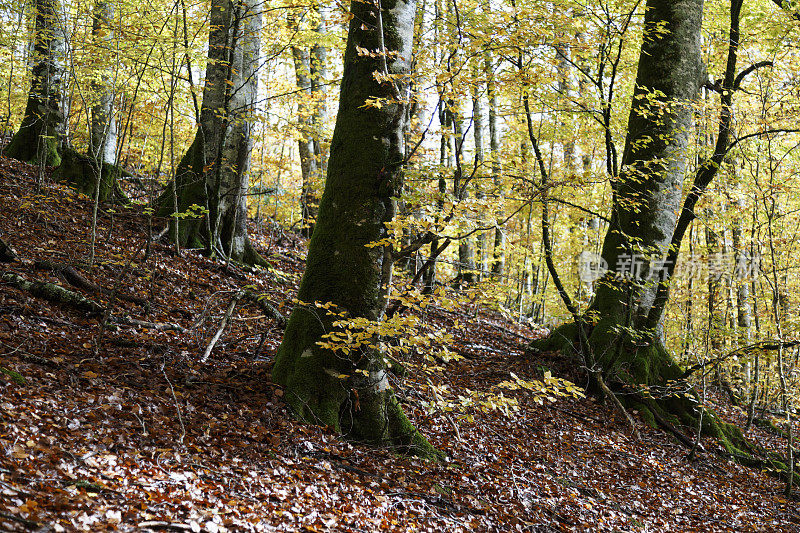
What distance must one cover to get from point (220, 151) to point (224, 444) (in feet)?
18.8

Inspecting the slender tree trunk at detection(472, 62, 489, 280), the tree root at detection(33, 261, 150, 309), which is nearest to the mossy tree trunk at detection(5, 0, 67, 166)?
the tree root at detection(33, 261, 150, 309)

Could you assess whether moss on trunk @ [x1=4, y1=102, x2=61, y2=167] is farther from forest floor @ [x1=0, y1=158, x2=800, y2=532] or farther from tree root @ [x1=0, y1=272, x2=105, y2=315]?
tree root @ [x1=0, y1=272, x2=105, y2=315]

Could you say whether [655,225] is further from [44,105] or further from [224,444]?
[44,105]

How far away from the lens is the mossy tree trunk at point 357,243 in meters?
4.83

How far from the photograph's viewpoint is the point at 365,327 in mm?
4461

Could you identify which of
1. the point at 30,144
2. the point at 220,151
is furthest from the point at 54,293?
the point at 30,144

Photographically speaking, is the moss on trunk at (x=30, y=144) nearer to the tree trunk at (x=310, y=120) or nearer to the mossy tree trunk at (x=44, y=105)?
the mossy tree trunk at (x=44, y=105)

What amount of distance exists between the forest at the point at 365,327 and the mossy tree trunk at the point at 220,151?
46 mm

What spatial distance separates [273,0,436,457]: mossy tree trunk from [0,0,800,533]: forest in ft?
0.07

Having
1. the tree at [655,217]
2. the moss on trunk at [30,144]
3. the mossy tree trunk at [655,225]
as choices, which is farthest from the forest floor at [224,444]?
the moss on trunk at [30,144]

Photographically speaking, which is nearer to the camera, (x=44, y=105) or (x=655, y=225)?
(x=655, y=225)

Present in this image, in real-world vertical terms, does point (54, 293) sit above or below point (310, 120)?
below

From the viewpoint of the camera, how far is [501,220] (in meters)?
4.73

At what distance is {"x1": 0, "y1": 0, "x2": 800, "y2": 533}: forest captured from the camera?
12.4ft
